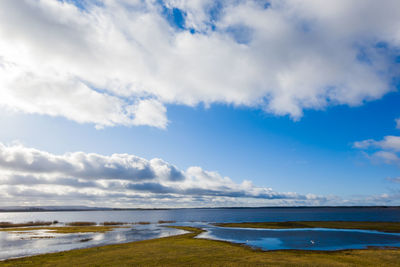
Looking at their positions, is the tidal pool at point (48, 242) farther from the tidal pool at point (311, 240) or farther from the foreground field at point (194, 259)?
the tidal pool at point (311, 240)

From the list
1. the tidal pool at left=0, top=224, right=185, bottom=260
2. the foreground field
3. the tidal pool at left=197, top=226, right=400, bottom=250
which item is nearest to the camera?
the foreground field

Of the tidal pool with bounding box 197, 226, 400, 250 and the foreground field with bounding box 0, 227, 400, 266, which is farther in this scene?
the tidal pool with bounding box 197, 226, 400, 250

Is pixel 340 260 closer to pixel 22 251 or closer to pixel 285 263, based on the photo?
pixel 285 263

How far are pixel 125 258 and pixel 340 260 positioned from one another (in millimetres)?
36211

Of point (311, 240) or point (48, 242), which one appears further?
point (311, 240)

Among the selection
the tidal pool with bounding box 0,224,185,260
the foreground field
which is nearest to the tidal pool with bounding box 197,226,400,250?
the foreground field

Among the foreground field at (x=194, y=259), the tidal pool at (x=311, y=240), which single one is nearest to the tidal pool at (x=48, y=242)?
the foreground field at (x=194, y=259)

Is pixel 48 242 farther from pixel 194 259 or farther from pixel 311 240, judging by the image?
pixel 311 240

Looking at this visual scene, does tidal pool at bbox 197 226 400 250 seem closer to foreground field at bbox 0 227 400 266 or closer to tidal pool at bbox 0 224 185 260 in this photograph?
foreground field at bbox 0 227 400 266

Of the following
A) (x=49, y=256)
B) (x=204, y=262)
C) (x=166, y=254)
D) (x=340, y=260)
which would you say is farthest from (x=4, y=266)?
(x=340, y=260)

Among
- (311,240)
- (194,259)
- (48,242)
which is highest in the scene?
(194,259)

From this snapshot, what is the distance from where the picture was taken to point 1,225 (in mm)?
116125

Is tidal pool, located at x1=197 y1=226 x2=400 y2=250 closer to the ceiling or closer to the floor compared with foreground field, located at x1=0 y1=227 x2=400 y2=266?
closer to the floor

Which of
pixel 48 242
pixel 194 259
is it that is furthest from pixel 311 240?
pixel 48 242
